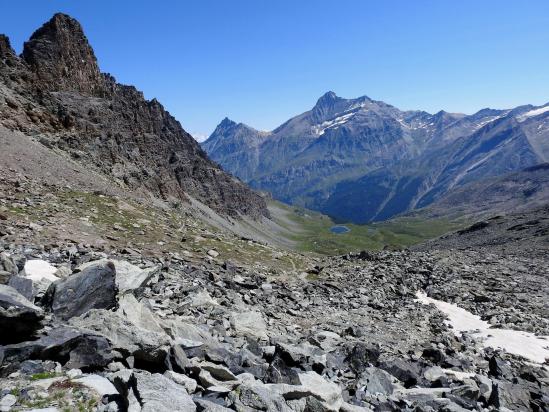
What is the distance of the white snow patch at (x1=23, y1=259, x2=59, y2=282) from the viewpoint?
18.5 m

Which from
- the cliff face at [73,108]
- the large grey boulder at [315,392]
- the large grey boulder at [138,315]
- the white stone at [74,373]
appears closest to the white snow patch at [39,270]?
the large grey boulder at [138,315]

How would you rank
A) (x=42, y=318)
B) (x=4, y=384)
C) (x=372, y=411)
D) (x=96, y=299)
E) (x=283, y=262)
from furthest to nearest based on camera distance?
(x=283, y=262) < (x=96, y=299) < (x=372, y=411) < (x=42, y=318) < (x=4, y=384)

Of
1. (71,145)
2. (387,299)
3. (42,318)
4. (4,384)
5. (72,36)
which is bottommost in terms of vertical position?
(4,384)

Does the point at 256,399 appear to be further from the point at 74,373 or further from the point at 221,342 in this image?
the point at 221,342

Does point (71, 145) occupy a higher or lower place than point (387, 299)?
higher

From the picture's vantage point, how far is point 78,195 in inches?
1510

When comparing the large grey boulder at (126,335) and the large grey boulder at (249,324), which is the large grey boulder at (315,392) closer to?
the large grey boulder at (126,335)

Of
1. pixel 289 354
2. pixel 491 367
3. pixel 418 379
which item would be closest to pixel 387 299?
pixel 491 367

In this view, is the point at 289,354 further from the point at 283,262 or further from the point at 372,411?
the point at 283,262

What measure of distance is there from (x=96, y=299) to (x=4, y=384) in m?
5.28

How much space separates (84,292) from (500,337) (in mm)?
28502

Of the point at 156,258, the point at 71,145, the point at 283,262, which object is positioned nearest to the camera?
the point at 156,258

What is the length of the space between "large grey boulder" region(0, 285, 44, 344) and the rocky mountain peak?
3506 inches

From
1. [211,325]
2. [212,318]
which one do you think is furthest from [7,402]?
[212,318]
